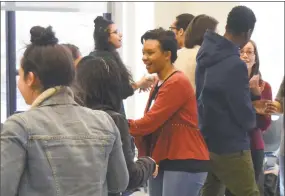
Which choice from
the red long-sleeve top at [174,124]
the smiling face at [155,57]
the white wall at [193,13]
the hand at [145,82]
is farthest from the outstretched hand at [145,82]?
the white wall at [193,13]

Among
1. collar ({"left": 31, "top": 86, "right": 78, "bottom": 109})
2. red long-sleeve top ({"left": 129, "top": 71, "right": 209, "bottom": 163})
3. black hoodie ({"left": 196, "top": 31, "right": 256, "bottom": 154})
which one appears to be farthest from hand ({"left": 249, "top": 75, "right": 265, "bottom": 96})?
collar ({"left": 31, "top": 86, "right": 78, "bottom": 109})

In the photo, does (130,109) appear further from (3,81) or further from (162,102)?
(162,102)

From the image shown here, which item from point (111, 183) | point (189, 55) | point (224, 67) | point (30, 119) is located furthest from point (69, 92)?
point (189, 55)

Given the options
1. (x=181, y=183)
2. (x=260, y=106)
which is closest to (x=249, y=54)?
(x=260, y=106)

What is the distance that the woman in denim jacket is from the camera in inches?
59.7

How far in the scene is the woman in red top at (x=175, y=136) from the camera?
2.59 metres

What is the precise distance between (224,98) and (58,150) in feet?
4.12

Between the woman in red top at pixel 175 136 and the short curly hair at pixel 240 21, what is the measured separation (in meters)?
0.38

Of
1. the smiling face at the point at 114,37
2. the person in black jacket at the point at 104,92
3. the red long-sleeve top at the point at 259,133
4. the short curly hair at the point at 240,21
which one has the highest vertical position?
the short curly hair at the point at 240,21

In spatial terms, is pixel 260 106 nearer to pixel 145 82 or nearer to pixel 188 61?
pixel 188 61

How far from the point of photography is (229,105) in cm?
264

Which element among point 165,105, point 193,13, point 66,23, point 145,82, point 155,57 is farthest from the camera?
point 66,23

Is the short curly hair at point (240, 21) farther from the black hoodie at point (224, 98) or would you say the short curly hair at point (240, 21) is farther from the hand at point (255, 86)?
the hand at point (255, 86)

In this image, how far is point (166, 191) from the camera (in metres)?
2.63
